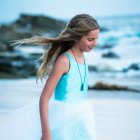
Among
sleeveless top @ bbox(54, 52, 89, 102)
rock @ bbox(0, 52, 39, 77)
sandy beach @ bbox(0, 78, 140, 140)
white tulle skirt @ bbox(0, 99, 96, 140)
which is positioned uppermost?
sleeveless top @ bbox(54, 52, 89, 102)

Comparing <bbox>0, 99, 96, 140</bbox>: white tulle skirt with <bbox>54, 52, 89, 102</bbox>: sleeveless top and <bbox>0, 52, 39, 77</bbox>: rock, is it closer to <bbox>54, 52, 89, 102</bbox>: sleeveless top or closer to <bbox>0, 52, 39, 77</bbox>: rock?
<bbox>54, 52, 89, 102</bbox>: sleeveless top

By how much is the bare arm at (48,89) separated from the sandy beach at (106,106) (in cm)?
180

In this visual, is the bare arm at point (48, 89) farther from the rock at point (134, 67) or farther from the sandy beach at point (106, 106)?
the rock at point (134, 67)

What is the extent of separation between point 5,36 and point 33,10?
411mm

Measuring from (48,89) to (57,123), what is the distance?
164mm

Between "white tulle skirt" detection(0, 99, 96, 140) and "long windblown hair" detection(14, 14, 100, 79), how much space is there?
160 mm

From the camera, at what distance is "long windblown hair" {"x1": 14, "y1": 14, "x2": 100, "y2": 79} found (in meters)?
2.03

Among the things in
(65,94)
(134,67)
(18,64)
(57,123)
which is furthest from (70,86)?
(18,64)

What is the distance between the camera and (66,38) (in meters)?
2.10

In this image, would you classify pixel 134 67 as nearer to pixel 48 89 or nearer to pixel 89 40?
pixel 89 40

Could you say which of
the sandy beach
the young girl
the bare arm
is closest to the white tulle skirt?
the young girl

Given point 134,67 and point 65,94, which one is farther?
point 134,67

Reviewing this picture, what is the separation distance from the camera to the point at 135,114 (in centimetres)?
416

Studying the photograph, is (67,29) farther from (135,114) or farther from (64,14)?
(64,14)
